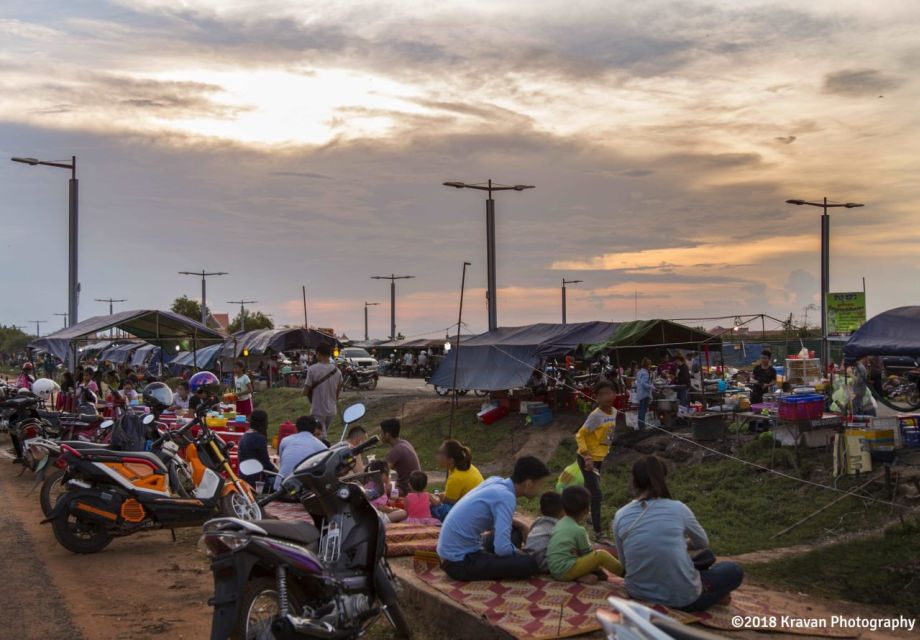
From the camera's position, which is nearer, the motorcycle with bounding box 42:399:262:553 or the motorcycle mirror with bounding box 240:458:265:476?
the motorcycle mirror with bounding box 240:458:265:476

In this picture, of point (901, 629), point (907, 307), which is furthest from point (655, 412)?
point (901, 629)

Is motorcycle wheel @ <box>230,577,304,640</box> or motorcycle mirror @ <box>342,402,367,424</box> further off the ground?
motorcycle mirror @ <box>342,402,367,424</box>

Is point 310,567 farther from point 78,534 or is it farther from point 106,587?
point 78,534

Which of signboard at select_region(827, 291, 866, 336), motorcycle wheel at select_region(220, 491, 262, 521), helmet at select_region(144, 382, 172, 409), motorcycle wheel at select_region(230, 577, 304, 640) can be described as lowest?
motorcycle wheel at select_region(220, 491, 262, 521)

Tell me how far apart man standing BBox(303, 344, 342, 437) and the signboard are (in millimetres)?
15377

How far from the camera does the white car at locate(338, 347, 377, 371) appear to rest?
41.1 m

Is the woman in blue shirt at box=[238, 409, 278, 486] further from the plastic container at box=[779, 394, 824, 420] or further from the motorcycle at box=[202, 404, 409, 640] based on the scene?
the plastic container at box=[779, 394, 824, 420]

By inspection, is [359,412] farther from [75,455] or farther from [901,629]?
[901,629]

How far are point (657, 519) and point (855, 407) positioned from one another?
31.4 ft

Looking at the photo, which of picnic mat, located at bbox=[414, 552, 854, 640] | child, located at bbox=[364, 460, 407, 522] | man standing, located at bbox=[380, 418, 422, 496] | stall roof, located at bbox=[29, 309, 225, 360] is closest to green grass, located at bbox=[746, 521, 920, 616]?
picnic mat, located at bbox=[414, 552, 854, 640]

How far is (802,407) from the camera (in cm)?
1397

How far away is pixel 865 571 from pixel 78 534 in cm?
787

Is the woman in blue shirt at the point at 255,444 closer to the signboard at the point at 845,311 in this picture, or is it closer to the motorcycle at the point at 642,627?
the motorcycle at the point at 642,627

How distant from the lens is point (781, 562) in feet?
31.4
